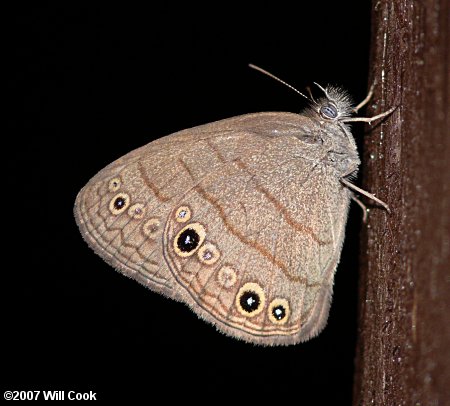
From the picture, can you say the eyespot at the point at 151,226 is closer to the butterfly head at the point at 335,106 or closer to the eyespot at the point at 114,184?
the eyespot at the point at 114,184

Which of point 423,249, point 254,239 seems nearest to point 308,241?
point 254,239

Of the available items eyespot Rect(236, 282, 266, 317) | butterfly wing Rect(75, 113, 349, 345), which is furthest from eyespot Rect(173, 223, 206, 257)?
eyespot Rect(236, 282, 266, 317)

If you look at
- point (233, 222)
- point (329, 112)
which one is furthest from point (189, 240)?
point (329, 112)

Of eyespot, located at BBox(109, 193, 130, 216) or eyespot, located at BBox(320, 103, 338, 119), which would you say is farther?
eyespot, located at BBox(320, 103, 338, 119)

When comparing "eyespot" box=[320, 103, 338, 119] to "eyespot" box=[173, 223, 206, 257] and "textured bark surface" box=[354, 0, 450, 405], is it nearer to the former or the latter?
"textured bark surface" box=[354, 0, 450, 405]

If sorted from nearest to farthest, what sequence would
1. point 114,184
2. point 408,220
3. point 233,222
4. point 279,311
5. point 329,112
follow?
point 408,220 → point 279,311 → point 233,222 → point 114,184 → point 329,112

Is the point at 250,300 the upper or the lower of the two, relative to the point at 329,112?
lower

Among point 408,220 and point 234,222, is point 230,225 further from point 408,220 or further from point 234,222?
point 408,220
